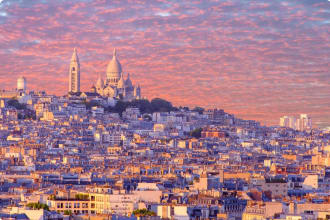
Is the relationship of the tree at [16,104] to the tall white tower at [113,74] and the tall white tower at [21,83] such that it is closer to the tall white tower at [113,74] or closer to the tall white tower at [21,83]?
the tall white tower at [113,74]

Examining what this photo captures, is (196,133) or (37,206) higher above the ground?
(196,133)

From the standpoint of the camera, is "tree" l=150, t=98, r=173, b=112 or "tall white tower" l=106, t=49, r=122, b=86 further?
"tall white tower" l=106, t=49, r=122, b=86

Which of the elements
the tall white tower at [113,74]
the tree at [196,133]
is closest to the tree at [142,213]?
the tree at [196,133]

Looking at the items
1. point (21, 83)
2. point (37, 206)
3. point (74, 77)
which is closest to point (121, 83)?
point (74, 77)

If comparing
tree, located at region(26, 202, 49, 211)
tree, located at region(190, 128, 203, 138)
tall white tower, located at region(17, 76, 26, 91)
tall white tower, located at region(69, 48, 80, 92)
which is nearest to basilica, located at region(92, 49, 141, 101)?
tall white tower, located at region(69, 48, 80, 92)

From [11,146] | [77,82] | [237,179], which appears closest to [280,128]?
[77,82]

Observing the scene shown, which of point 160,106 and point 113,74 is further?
point 113,74

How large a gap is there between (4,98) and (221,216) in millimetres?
79085

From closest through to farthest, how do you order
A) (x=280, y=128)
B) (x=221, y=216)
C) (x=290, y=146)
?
1. (x=221, y=216)
2. (x=290, y=146)
3. (x=280, y=128)

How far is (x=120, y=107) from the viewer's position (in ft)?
402

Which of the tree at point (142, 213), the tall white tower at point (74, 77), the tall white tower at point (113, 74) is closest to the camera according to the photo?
the tree at point (142, 213)

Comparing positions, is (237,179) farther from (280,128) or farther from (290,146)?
(280,128)

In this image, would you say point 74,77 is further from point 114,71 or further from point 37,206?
point 37,206

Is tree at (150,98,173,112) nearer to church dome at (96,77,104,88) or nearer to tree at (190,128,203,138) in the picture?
tree at (190,128,203,138)
